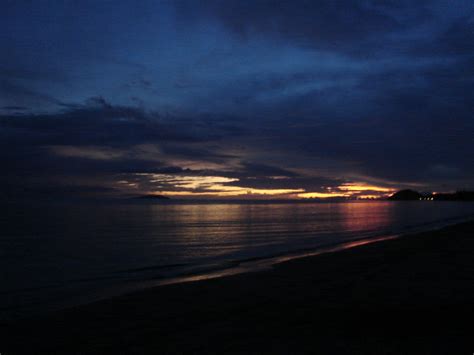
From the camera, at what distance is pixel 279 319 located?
1077 centimetres

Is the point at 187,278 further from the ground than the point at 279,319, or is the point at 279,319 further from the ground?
the point at 279,319

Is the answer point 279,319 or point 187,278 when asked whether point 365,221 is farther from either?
point 279,319

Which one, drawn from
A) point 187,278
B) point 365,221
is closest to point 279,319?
point 187,278

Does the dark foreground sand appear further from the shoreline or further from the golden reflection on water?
the golden reflection on water

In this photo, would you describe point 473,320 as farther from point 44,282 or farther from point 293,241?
point 293,241

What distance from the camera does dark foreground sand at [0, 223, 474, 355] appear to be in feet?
28.7

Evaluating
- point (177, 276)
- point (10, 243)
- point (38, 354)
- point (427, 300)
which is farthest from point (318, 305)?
point (10, 243)

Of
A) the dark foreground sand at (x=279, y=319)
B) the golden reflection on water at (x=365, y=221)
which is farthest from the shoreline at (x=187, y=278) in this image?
the golden reflection on water at (x=365, y=221)

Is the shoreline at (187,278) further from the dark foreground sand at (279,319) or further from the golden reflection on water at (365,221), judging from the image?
the golden reflection on water at (365,221)

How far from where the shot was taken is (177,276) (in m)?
19.7

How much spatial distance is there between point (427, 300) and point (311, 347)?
5783mm

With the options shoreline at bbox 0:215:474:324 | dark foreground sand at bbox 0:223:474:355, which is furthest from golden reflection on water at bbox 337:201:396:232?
dark foreground sand at bbox 0:223:474:355

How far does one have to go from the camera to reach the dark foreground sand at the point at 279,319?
8.76 metres

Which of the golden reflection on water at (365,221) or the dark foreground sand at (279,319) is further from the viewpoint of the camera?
the golden reflection on water at (365,221)
